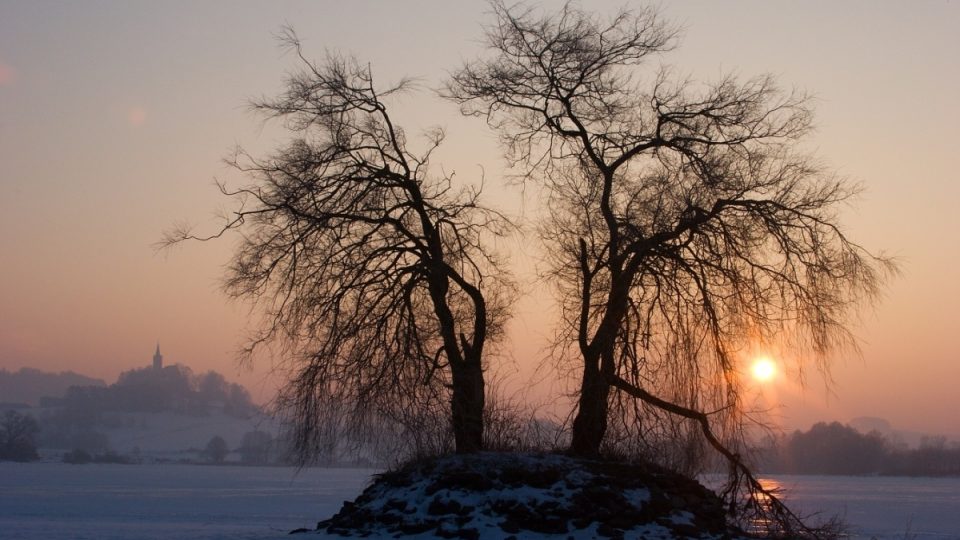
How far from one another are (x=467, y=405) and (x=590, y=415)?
8.14ft

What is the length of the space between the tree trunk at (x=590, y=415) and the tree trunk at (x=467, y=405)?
6.15 feet

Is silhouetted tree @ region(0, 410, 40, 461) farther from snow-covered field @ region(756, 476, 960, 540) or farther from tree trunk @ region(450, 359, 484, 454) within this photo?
tree trunk @ region(450, 359, 484, 454)

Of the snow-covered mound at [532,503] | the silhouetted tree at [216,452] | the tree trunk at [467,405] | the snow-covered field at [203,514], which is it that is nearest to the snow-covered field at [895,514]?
the snow-covered field at [203,514]

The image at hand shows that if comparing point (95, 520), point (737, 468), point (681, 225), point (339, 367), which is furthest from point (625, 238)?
point (95, 520)

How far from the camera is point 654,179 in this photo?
18.2 meters

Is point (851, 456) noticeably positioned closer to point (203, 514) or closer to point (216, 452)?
point (203, 514)

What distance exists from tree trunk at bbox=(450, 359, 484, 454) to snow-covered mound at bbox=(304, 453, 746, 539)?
4.00 feet

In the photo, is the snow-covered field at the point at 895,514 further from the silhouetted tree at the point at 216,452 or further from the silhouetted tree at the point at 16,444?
the silhouetted tree at the point at 216,452

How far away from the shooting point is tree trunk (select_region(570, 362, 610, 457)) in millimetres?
17859

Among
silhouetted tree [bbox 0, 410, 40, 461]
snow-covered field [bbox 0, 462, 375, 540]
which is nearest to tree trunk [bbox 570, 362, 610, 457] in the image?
snow-covered field [bbox 0, 462, 375, 540]

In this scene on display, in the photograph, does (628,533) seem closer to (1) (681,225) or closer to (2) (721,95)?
(1) (681,225)

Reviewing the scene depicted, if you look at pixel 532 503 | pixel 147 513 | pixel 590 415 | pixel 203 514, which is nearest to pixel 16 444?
pixel 147 513

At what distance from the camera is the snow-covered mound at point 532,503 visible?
15.2 metres

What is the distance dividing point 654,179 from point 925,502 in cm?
4659
